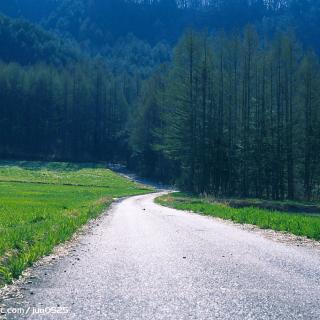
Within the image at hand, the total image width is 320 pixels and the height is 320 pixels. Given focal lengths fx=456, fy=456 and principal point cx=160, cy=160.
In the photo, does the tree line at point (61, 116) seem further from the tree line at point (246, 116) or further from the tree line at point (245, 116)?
the tree line at point (246, 116)

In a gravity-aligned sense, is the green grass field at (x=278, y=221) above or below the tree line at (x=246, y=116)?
below

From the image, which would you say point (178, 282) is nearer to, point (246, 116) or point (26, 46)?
point (246, 116)

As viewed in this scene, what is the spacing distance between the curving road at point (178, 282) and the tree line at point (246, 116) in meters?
34.3

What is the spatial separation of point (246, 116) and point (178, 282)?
136 feet

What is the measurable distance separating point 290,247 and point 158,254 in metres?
4.04

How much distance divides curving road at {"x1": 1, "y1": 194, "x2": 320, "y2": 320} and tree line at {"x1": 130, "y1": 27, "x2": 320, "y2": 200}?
112 feet

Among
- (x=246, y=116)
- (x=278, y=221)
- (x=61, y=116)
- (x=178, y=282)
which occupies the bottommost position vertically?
(x=178, y=282)

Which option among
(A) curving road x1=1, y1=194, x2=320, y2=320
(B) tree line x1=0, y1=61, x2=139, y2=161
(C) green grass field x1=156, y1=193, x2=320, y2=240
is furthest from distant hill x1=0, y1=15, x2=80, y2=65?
(A) curving road x1=1, y1=194, x2=320, y2=320

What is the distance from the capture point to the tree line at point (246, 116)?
46.2 m

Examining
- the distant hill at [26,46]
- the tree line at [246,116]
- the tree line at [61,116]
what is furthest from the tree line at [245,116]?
the distant hill at [26,46]

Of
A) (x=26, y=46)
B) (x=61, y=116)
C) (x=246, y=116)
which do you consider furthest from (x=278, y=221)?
(x=26, y=46)

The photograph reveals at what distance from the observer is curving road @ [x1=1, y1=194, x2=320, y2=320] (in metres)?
6.14

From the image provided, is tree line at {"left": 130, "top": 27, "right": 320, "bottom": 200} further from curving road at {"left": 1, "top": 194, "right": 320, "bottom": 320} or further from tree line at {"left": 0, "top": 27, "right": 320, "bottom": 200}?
curving road at {"left": 1, "top": 194, "right": 320, "bottom": 320}

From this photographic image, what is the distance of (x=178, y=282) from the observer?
25.6 feet
